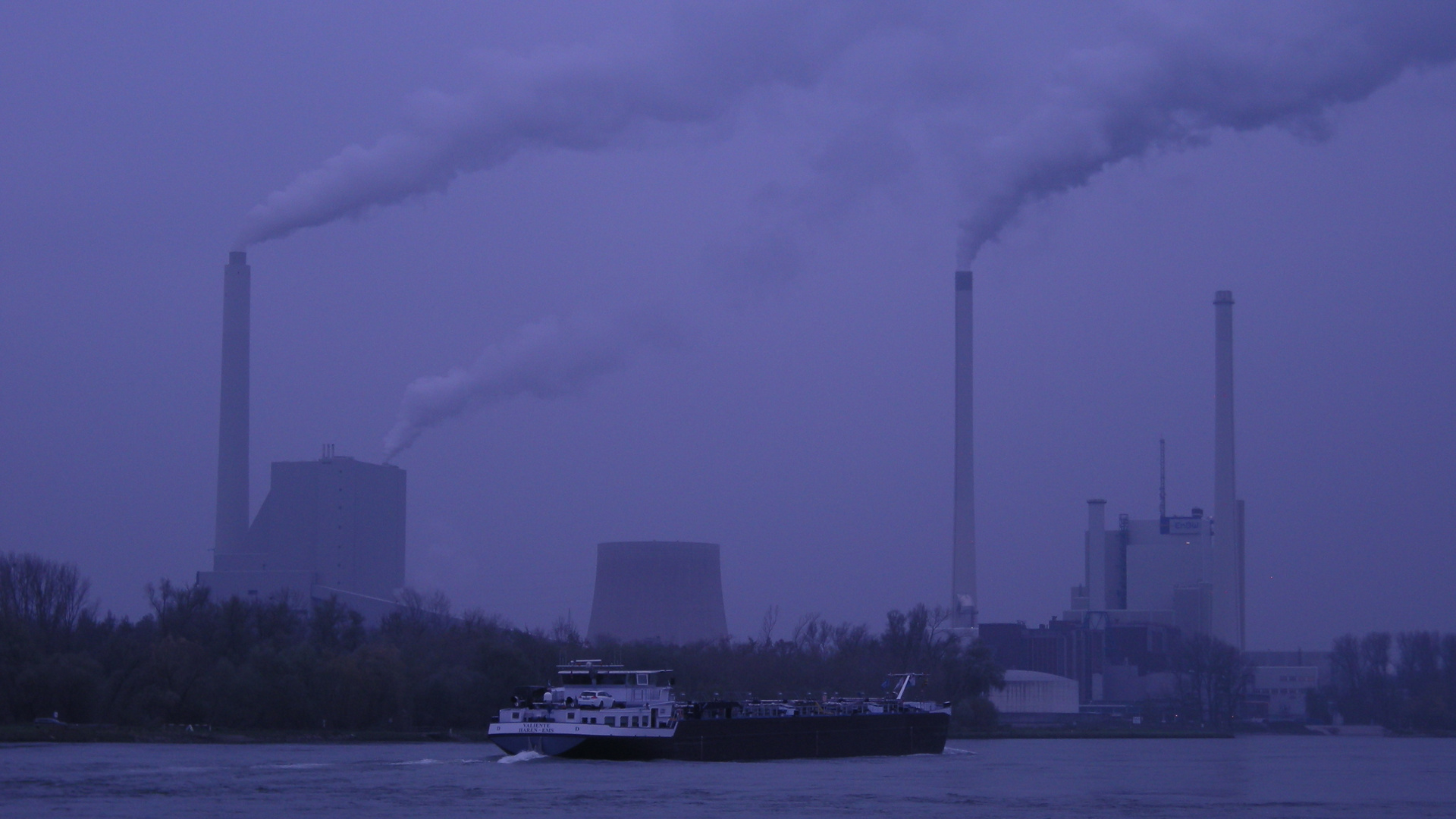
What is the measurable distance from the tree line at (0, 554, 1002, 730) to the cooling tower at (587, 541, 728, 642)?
0.98 m

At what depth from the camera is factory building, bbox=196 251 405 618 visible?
8800cm

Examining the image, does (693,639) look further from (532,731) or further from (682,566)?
(532,731)

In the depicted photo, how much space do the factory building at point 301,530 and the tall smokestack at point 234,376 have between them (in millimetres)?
82

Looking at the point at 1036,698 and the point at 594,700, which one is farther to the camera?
the point at 1036,698

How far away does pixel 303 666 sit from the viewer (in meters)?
68.2

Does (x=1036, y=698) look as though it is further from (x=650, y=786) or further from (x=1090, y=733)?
(x=650, y=786)

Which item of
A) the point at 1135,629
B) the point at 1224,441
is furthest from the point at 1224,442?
the point at 1135,629

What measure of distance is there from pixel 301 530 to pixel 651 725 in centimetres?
4088

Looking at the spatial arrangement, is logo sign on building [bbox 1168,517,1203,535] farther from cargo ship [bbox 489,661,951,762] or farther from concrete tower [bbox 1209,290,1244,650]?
cargo ship [bbox 489,661,951,762]

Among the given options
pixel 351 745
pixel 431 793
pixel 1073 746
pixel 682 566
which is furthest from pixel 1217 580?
pixel 431 793

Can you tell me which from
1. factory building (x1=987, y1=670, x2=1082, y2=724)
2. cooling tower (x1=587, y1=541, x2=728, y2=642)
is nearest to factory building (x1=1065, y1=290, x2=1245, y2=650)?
factory building (x1=987, y1=670, x2=1082, y2=724)

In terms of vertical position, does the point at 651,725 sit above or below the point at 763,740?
above

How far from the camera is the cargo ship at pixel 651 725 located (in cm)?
5125

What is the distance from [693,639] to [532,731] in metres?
35.7
